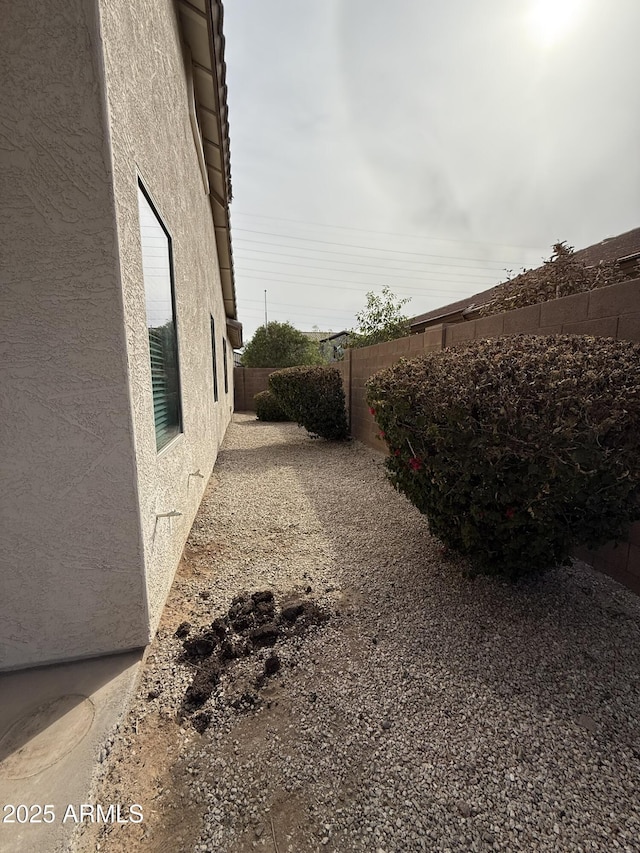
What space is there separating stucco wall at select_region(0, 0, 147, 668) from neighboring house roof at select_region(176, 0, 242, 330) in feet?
9.42

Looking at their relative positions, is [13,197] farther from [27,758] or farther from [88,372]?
[27,758]

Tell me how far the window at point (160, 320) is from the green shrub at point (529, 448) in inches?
71.5

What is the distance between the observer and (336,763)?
159 centimetres

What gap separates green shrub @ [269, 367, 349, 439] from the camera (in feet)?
29.1

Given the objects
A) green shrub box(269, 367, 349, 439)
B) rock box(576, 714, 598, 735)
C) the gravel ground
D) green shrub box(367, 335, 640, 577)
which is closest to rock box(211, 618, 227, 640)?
the gravel ground

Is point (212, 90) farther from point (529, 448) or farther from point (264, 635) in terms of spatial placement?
point (264, 635)

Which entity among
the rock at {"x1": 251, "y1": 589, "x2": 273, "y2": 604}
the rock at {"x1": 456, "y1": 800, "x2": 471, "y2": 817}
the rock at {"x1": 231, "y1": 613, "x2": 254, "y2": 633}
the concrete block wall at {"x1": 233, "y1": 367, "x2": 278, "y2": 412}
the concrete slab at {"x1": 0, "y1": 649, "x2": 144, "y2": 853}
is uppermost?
the concrete block wall at {"x1": 233, "y1": 367, "x2": 278, "y2": 412}

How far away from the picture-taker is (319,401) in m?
8.88

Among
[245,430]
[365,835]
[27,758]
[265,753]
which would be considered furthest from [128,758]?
[245,430]

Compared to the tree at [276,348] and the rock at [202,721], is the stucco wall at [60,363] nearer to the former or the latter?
the rock at [202,721]

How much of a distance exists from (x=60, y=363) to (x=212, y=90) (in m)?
4.70

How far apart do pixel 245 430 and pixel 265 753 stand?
411 inches

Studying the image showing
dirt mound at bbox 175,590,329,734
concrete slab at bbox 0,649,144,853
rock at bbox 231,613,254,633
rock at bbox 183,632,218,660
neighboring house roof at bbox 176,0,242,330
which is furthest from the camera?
neighboring house roof at bbox 176,0,242,330

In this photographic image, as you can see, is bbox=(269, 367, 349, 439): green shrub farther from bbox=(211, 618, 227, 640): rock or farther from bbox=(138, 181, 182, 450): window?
bbox=(211, 618, 227, 640): rock
